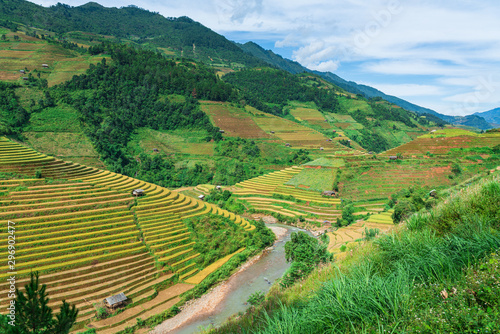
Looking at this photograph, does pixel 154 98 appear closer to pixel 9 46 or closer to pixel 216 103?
pixel 216 103

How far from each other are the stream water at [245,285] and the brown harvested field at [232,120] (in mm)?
52593

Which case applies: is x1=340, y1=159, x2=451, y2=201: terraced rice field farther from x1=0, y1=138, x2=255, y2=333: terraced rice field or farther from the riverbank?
x1=0, y1=138, x2=255, y2=333: terraced rice field

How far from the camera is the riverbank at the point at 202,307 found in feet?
66.2

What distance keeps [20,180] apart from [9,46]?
94628 millimetres

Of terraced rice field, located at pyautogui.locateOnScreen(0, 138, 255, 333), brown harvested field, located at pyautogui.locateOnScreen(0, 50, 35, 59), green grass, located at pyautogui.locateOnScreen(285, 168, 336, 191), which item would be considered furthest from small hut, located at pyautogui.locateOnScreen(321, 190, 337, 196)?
brown harvested field, located at pyautogui.locateOnScreen(0, 50, 35, 59)

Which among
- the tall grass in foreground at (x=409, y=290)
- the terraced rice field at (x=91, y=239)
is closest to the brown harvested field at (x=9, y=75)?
the terraced rice field at (x=91, y=239)

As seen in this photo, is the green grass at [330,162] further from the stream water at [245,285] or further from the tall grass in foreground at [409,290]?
the tall grass in foreground at [409,290]

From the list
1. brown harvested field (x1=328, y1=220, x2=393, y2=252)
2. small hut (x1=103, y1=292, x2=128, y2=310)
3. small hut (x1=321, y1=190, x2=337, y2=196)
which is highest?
small hut (x1=321, y1=190, x2=337, y2=196)

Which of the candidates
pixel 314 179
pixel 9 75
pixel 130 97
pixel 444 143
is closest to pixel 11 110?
pixel 9 75

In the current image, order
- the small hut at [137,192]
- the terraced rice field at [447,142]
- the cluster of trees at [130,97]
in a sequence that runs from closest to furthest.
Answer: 1. the small hut at [137,192]
2. the terraced rice field at [447,142]
3. the cluster of trees at [130,97]

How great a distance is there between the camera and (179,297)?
2308 cm

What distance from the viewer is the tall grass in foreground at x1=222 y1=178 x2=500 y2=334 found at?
431 centimetres

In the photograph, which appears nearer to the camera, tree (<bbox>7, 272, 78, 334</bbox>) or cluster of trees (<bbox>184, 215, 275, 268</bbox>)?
tree (<bbox>7, 272, 78, 334</bbox>)

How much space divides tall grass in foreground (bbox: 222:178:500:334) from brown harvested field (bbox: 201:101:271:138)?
77.2 m
